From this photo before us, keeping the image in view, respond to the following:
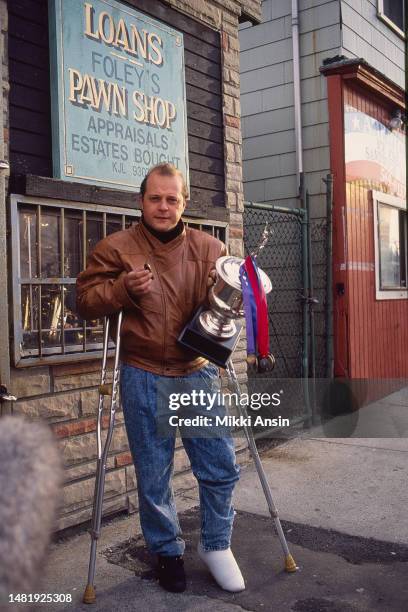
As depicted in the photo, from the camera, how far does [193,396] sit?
123 inches

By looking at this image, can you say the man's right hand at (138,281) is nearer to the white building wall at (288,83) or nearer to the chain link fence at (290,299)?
the chain link fence at (290,299)

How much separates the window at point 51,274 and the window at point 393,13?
6263 mm

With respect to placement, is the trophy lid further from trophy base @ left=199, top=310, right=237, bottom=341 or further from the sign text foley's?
the sign text foley's

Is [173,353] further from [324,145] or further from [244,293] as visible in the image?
[324,145]

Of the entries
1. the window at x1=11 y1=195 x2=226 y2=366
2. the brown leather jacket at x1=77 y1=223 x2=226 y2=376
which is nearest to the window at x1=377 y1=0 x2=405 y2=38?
the window at x1=11 y1=195 x2=226 y2=366

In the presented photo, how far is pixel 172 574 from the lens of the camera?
311 centimetres

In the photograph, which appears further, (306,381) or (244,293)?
(306,381)

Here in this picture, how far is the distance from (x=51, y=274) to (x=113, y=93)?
133cm

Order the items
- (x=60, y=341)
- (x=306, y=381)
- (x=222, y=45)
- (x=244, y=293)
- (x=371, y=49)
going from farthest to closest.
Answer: (x=371, y=49), (x=306, y=381), (x=222, y=45), (x=60, y=341), (x=244, y=293)

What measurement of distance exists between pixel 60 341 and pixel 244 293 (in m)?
1.45

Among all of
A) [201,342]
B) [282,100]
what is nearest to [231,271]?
[201,342]

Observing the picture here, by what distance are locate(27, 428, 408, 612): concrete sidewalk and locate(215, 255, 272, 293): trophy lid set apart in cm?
141

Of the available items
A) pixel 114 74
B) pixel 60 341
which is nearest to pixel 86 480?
pixel 60 341

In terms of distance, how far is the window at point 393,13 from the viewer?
8531 millimetres
